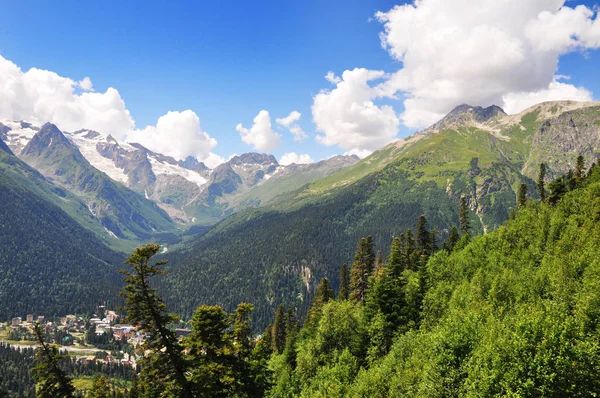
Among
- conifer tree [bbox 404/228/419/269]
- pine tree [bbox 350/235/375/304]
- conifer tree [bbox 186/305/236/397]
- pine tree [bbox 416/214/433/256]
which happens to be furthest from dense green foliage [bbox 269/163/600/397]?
pine tree [bbox 416/214/433/256]

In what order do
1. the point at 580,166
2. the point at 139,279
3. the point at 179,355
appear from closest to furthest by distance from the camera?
the point at 139,279
the point at 179,355
the point at 580,166

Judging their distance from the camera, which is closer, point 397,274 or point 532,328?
point 532,328

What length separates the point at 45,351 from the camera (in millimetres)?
32406

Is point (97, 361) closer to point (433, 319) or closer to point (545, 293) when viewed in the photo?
point (433, 319)

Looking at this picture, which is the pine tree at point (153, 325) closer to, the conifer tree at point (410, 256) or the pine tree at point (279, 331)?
the conifer tree at point (410, 256)

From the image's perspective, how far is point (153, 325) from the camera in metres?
26.3

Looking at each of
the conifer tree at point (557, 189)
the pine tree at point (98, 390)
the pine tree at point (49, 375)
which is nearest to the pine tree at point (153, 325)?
the pine tree at point (49, 375)

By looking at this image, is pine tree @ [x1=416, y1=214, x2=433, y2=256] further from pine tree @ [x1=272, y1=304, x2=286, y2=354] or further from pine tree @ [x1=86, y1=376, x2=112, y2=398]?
pine tree @ [x1=86, y1=376, x2=112, y2=398]

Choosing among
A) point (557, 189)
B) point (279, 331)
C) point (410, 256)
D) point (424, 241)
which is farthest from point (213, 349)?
point (557, 189)

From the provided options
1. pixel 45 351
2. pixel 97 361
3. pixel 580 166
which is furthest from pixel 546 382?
pixel 97 361

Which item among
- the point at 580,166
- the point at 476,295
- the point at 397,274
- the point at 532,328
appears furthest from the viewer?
the point at 580,166

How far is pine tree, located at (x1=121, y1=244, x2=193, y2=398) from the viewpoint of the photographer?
25312 mm

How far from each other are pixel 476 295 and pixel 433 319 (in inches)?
287

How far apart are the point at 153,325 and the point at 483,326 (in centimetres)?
3285
